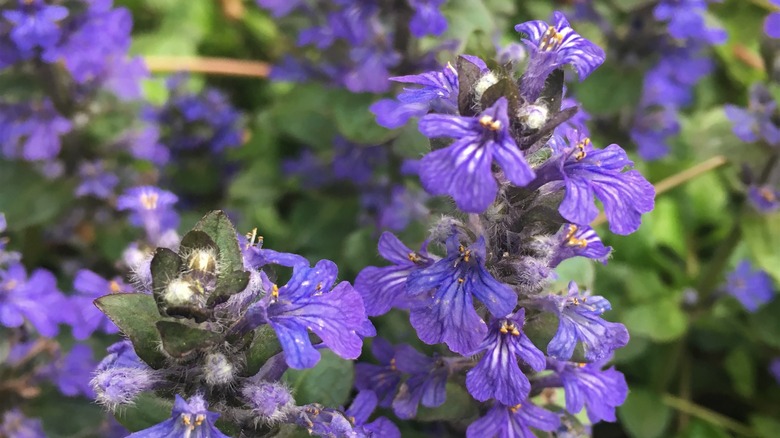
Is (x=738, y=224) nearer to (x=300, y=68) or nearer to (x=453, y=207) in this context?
(x=453, y=207)

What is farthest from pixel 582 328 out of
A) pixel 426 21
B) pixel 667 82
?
pixel 667 82

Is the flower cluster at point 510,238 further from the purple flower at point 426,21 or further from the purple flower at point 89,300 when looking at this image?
the purple flower at point 89,300

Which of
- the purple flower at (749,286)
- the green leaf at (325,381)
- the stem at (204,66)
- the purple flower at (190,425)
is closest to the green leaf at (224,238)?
the purple flower at (190,425)

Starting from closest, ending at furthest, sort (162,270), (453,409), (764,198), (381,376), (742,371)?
(162,270)
(453,409)
(381,376)
(764,198)
(742,371)

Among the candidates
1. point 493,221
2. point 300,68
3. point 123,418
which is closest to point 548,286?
point 493,221

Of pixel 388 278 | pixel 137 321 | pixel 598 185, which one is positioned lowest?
pixel 388 278

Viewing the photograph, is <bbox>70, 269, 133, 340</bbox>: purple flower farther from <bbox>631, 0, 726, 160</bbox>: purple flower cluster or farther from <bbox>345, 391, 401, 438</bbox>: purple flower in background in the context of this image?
<bbox>631, 0, 726, 160</bbox>: purple flower cluster

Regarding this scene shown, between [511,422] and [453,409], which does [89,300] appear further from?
[511,422]

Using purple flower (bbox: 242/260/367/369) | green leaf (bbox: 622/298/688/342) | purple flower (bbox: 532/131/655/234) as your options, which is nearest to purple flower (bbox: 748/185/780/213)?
green leaf (bbox: 622/298/688/342)
